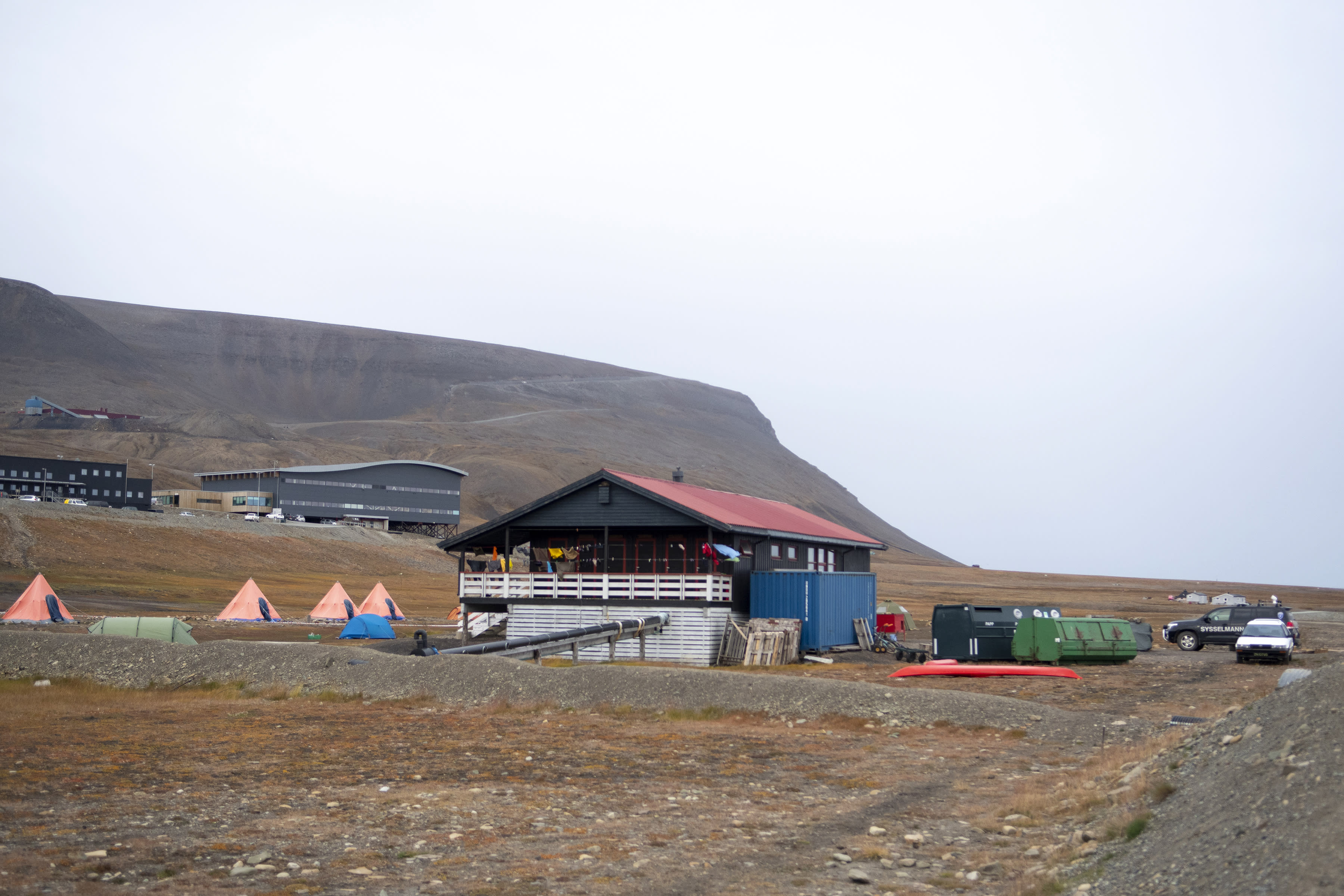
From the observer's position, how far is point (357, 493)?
12344 centimetres

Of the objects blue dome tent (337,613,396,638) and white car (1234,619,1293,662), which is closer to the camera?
white car (1234,619,1293,662)

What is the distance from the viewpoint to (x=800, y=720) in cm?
1972

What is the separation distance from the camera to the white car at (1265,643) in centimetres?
3206

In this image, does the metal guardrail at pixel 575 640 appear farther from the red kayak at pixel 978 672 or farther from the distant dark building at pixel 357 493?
the distant dark building at pixel 357 493

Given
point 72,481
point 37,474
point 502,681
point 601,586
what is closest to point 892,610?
point 601,586

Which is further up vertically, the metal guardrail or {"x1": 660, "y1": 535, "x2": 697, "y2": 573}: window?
{"x1": 660, "y1": 535, "x2": 697, "y2": 573}: window

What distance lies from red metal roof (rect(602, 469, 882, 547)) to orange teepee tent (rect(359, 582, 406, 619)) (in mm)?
17695

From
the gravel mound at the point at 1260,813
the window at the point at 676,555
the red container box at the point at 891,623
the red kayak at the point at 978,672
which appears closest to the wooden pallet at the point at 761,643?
the window at the point at 676,555

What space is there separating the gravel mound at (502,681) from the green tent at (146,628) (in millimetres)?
3665

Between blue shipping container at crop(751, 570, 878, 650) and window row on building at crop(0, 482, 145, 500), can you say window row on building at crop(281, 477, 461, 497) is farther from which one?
blue shipping container at crop(751, 570, 878, 650)

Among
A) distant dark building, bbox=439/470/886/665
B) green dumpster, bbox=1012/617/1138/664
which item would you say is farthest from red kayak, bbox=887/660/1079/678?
distant dark building, bbox=439/470/886/665

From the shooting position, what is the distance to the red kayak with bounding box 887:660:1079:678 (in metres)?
26.4

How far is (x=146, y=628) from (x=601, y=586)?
12.7m

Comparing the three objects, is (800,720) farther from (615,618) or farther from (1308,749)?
(615,618)
